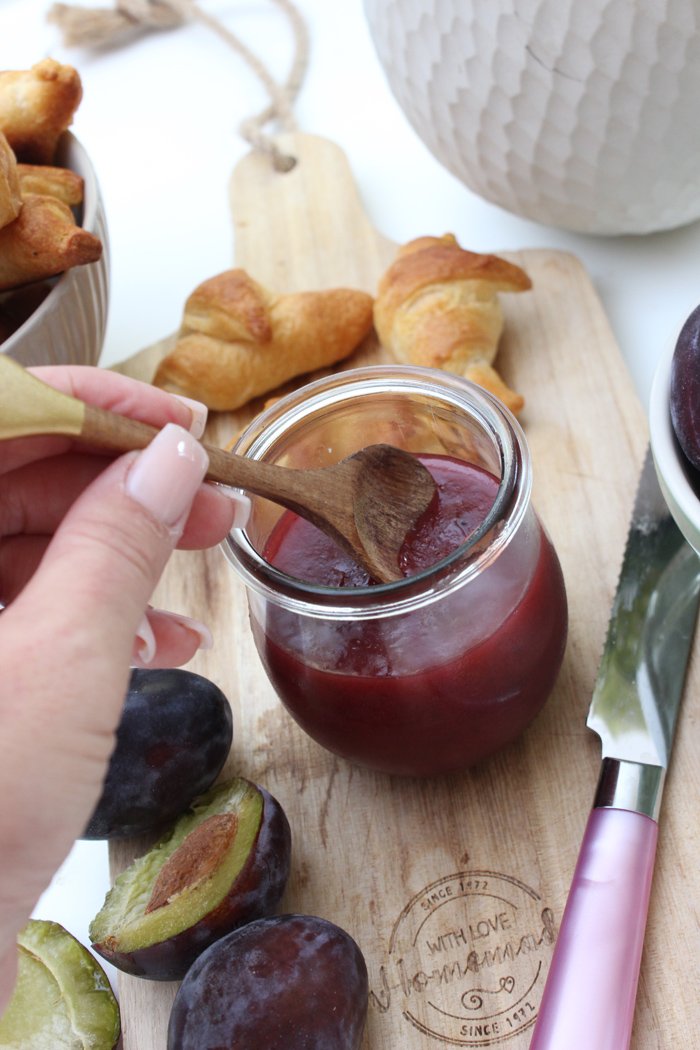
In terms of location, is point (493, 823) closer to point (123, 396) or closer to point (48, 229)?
point (123, 396)

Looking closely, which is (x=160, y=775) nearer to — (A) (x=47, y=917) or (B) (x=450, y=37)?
(A) (x=47, y=917)

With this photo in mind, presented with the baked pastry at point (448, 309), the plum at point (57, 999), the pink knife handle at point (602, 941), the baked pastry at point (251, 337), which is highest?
the baked pastry at point (448, 309)

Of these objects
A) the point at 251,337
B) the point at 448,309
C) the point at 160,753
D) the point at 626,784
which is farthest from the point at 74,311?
the point at 626,784

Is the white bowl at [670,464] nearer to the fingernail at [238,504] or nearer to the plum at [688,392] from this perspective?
the plum at [688,392]

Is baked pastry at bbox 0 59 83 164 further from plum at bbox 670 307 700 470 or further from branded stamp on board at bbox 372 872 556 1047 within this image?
Answer: branded stamp on board at bbox 372 872 556 1047

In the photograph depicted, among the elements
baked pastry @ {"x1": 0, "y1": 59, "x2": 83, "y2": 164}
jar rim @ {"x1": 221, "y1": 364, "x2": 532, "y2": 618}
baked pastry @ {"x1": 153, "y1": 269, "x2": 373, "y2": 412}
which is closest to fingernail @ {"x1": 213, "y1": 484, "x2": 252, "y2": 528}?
jar rim @ {"x1": 221, "y1": 364, "x2": 532, "y2": 618}

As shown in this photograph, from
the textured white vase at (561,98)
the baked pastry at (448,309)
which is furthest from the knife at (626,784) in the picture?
the textured white vase at (561,98)

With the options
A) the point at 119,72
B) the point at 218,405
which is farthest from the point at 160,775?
the point at 119,72
